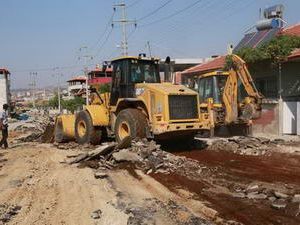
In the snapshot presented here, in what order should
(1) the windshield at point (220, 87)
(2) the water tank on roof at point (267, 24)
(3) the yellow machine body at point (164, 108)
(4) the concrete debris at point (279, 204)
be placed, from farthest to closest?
(2) the water tank on roof at point (267, 24)
(1) the windshield at point (220, 87)
(3) the yellow machine body at point (164, 108)
(4) the concrete debris at point (279, 204)

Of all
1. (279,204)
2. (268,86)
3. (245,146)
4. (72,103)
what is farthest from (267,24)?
(72,103)

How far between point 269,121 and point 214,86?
13.5ft

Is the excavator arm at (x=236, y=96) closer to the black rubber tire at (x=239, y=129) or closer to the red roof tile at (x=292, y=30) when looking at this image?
the black rubber tire at (x=239, y=129)

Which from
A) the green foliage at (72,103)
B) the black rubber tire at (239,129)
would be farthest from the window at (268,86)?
the green foliage at (72,103)

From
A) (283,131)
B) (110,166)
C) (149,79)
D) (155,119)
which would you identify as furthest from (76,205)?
(283,131)

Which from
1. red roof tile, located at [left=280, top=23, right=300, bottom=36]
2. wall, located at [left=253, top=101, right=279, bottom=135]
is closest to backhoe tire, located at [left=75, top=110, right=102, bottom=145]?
wall, located at [left=253, top=101, right=279, bottom=135]

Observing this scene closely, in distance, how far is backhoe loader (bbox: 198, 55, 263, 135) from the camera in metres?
18.0

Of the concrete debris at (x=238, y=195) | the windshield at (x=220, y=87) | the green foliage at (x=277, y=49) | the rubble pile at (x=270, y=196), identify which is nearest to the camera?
the rubble pile at (x=270, y=196)

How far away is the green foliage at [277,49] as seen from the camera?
19.6 m

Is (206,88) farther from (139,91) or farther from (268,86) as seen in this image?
(139,91)

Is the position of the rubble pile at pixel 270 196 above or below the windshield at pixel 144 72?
below

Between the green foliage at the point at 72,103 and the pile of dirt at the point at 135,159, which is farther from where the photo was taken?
the green foliage at the point at 72,103

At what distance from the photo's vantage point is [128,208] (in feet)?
26.7

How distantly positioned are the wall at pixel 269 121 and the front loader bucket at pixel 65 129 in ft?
26.9
